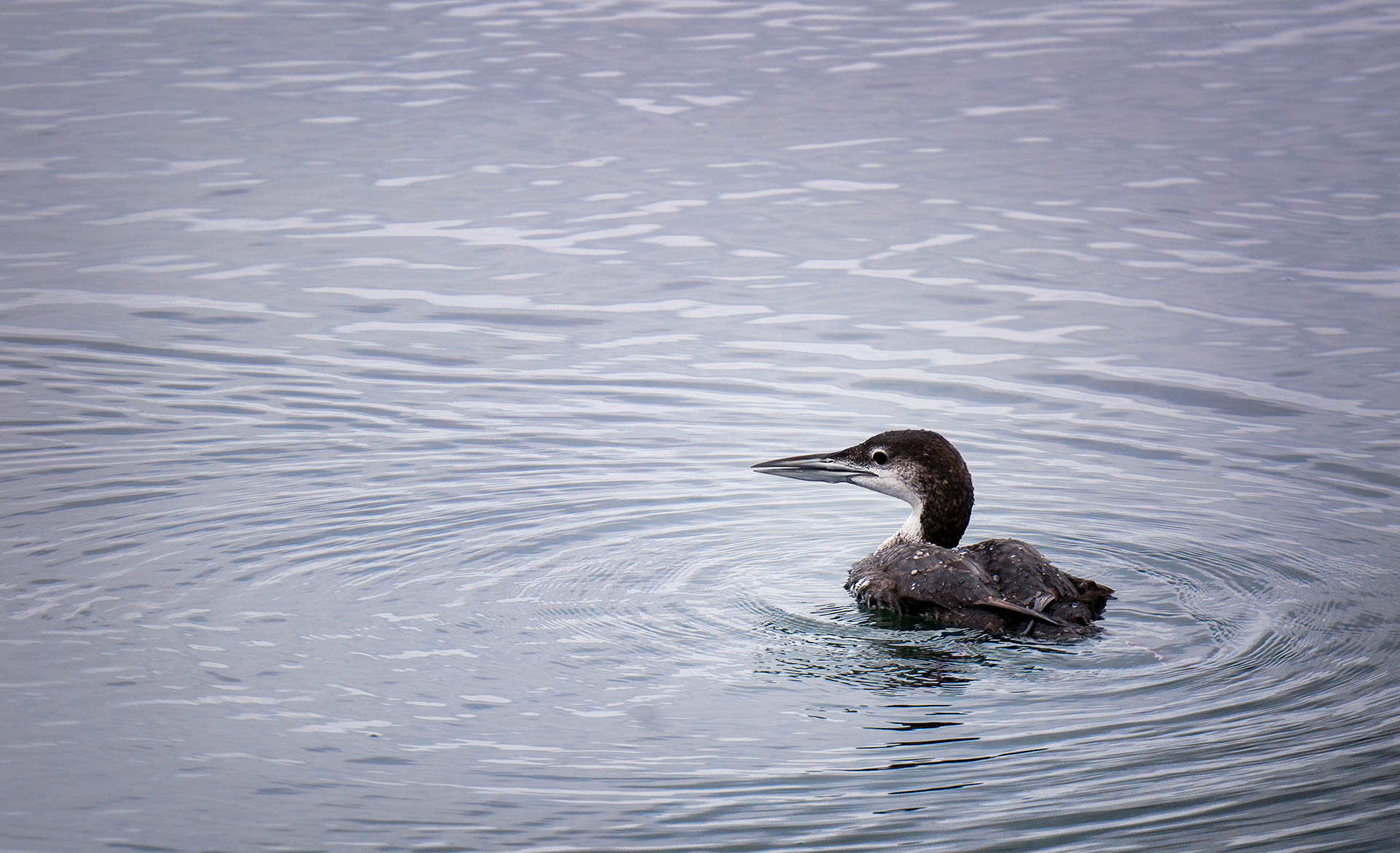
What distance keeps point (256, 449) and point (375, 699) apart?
137 inches

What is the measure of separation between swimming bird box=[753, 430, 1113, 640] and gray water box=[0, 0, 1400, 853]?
0.17 m

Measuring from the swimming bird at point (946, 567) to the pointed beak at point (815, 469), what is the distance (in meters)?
0.01

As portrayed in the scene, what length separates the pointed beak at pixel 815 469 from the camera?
357 inches

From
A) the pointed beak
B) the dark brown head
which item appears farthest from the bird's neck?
the pointed beak

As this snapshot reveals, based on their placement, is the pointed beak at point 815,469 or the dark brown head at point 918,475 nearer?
the dark brown head at point 918,475

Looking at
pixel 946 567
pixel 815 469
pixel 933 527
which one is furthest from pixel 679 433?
pixel 946 567

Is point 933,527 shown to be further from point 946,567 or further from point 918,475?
point 946,567

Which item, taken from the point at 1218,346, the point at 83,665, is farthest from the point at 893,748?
the point at 1218,346

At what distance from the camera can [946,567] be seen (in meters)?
7.94

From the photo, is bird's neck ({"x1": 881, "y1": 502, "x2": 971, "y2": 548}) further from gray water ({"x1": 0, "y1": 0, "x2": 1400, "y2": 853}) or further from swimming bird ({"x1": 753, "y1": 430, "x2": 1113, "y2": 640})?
gray water ({"x1": 0, "y1": 0, "x2": 1400, "y2": 853})

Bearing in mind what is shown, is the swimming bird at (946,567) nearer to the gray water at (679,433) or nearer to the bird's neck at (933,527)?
the bird's neck at (933,527)

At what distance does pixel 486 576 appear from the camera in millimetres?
8320

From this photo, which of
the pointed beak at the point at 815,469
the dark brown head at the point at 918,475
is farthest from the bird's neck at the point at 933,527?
the pointed beak at the point at 815,469

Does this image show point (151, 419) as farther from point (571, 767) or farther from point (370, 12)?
point (370, 12)
